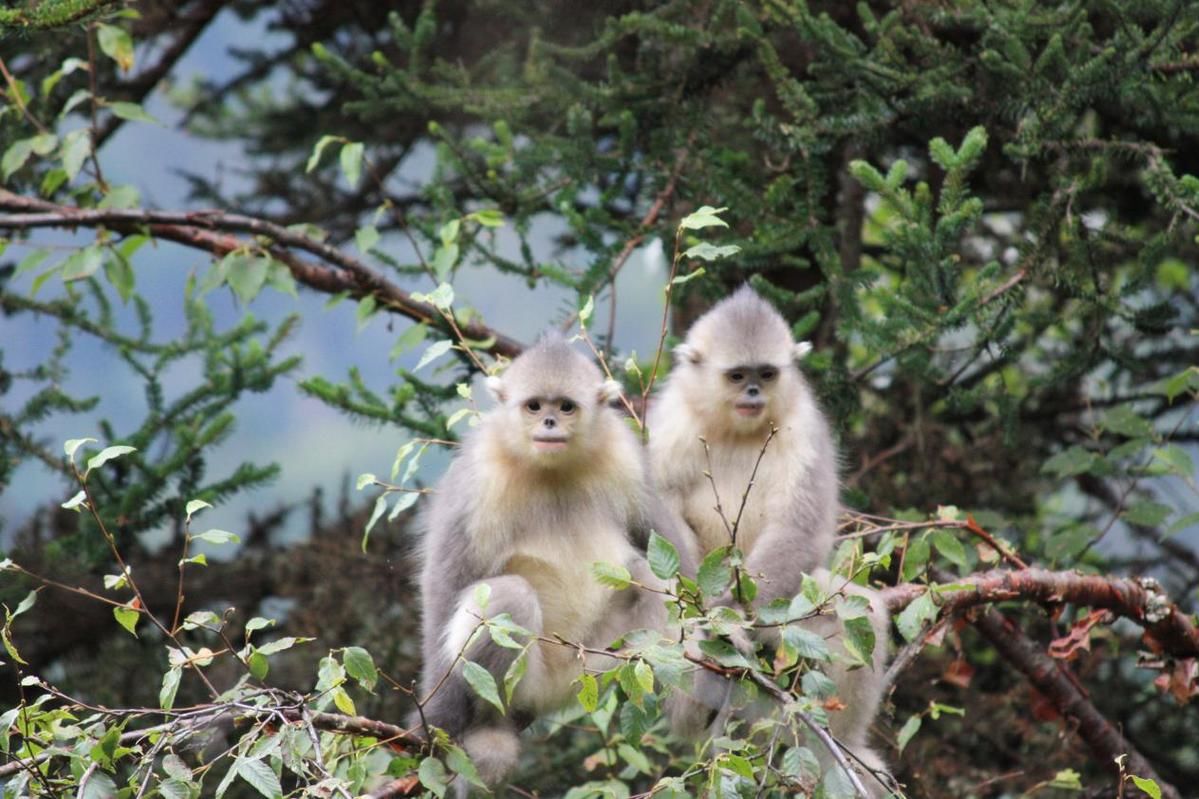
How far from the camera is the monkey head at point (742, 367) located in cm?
463

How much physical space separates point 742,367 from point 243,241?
6.71ft

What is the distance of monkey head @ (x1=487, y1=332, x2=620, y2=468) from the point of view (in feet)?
13.9

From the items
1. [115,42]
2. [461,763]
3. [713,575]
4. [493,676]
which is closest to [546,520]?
[493,676]

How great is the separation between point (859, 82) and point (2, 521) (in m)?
4.08

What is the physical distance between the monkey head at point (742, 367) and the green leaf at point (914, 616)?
125 centimetres

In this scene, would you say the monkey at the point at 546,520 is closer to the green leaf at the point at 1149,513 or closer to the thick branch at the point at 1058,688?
the thick branch at the point at 1058,688

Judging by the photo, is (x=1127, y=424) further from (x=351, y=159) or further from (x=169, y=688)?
(x=169, y=688)

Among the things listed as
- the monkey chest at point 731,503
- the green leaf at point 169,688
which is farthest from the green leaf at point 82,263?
the green leaf at point 169,688

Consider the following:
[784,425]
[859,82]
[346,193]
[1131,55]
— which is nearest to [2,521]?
[346,193]

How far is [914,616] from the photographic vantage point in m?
3.42

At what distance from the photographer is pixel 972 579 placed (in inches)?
159

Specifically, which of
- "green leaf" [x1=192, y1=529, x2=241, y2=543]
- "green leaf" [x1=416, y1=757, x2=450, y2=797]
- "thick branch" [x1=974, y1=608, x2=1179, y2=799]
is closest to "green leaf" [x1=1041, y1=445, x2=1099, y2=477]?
"thick branch" [x1=974, y1=608, x2=1179, y2=799]

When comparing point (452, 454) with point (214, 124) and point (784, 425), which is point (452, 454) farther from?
point (214, 124)

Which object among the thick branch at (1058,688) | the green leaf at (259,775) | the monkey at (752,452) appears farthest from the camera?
the thick branch at (1058,688)
